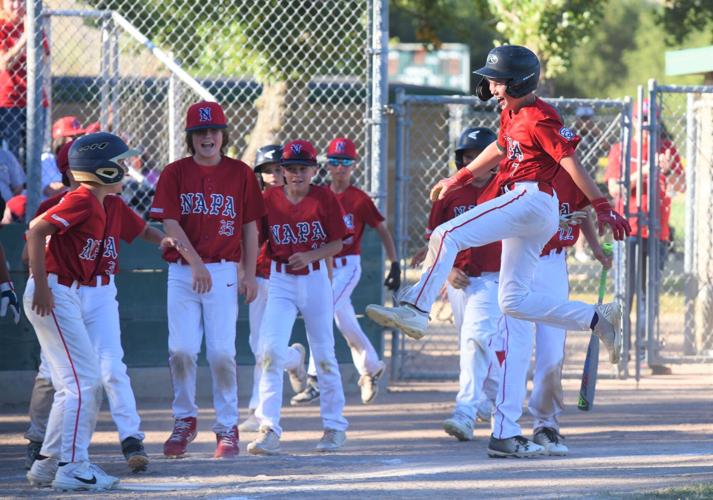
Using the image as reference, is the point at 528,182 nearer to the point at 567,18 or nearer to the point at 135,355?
the point at 135,355

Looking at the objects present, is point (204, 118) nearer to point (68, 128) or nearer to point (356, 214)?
point (356, 214)

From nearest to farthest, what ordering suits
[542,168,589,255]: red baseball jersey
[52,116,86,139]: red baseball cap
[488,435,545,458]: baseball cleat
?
[488,435,545,458]: baseball cleat
[542,168,589,255]: red baseball jersey
[52,116,86,139]: red baseball cap

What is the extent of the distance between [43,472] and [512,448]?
281 cm

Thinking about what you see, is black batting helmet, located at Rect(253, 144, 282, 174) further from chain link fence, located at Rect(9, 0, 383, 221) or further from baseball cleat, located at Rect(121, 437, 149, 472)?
baseball cleat, located at Rect(121, 437, 149, 472)

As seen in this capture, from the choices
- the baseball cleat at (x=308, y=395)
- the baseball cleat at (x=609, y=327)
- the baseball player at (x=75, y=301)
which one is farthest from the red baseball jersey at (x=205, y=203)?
the baseball cleat at (x=308, y=395)

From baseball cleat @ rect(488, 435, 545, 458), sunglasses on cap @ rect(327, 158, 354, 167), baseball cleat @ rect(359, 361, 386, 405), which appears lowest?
baseball cleat @ rect(488, 435, 545, 458)

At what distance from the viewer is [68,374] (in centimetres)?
641

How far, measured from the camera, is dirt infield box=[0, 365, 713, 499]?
6.22 meters

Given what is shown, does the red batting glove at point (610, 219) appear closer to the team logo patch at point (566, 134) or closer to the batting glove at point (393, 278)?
the team logo patch at point (566, 134)

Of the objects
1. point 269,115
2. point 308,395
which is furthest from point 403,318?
point 269,115

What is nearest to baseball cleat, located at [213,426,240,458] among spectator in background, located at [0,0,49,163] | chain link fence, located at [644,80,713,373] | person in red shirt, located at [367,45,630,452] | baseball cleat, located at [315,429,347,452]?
baseball cleat, located at [315,429,347,452]

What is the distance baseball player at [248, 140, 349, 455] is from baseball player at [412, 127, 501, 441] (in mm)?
771

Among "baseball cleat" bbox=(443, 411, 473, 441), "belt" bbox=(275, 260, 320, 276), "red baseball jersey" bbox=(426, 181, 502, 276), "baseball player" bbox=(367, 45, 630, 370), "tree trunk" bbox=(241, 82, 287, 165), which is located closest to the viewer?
"baseball player" bbox=(367, 45, 630, 370)

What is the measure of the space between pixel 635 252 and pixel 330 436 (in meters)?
4.34
